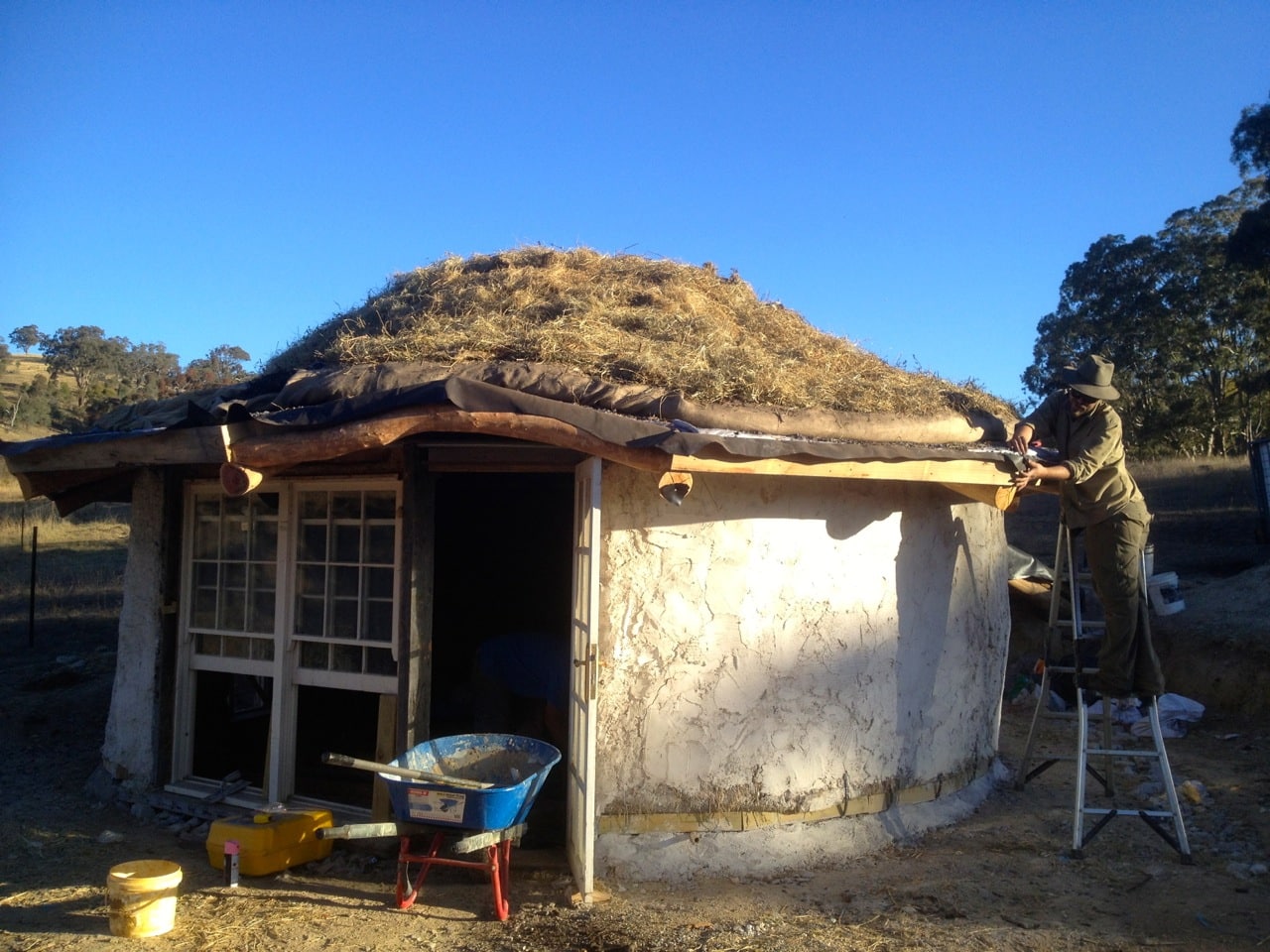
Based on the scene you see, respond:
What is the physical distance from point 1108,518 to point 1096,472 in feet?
0.99

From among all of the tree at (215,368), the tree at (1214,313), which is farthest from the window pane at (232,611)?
the tree at (1214,313)

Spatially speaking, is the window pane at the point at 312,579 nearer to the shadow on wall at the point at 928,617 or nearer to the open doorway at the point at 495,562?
the open doorway at the point at 495,562

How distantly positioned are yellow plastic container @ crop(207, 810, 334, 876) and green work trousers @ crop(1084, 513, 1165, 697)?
486cm

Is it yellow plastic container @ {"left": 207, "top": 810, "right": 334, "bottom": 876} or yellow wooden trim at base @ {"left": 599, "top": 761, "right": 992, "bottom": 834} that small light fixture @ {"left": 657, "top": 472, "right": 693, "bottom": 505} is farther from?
yellow plastic container @ {"left": 207, "top": 810, "right": 334, "bottom": 876}

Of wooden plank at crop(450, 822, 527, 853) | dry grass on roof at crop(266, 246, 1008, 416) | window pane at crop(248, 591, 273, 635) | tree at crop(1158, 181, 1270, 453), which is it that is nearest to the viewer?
wooden plank at crop(450, 822, 527, 853)

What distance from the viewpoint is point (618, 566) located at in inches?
217

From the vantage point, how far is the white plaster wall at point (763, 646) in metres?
5.48

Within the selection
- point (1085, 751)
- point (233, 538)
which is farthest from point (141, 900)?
point (1085, 751)

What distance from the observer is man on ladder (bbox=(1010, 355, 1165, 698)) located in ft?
19.3

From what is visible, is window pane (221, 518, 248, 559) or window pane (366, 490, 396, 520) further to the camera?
window pane (221, 518, 248, 559)

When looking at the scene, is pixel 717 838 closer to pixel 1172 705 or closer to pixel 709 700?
pixel 709 700

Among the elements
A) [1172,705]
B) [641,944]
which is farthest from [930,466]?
[1172,705]

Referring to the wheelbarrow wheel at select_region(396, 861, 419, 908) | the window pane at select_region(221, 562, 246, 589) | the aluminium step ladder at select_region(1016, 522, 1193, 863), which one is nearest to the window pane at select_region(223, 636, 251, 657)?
the window pane at select_region(221, 562, 246, 589)

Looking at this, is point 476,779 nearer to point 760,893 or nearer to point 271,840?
point 271,840
